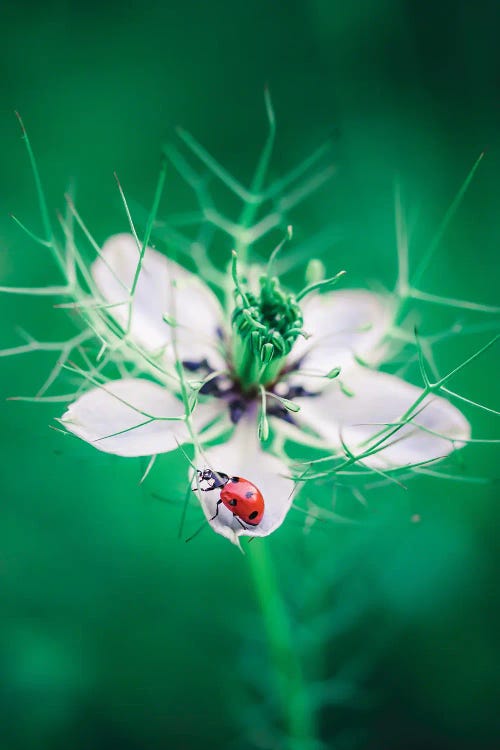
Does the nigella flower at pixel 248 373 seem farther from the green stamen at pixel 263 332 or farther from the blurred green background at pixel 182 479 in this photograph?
the blurred green background at pixel 182 479

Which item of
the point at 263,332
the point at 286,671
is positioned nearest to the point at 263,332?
the point at 263,332

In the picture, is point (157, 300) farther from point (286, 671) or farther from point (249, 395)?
point (286, 671)

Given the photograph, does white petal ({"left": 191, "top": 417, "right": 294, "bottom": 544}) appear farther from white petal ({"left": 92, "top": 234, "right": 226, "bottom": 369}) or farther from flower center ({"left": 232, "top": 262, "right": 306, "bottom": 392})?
white petal ({"left": 92, "top": 234, "right": 226, "bottom": 369})

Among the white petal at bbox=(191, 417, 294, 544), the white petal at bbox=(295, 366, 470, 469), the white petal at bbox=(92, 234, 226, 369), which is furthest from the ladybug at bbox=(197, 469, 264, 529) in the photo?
the white petal at bbox=(92, 234, 226, 369)

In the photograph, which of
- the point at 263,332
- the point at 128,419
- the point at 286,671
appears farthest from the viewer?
the point at 286,671

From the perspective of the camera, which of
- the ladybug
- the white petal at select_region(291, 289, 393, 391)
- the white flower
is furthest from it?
the white petal at select_region(291, 289, 393, 391)

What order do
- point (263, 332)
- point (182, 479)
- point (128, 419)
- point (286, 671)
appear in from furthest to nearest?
1. point (182, 479)
2. point (286, 671)
3. point (263, 332)
4. point (128, 419)
